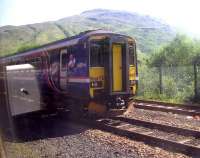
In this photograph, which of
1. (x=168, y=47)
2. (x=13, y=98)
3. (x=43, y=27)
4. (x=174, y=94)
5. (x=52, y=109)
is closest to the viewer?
(x=52, y=109)

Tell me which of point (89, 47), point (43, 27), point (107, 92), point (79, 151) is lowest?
point (79, 151)

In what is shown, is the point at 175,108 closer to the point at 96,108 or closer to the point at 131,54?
the point at 131,54

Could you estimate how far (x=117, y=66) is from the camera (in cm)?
1142

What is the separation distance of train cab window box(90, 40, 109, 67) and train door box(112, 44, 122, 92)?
11.1 inches

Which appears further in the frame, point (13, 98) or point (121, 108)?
point (13, 98)

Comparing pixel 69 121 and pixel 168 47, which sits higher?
pixel 168 47

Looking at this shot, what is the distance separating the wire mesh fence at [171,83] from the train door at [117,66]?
5.79 metres

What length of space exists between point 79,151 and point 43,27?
34724mm

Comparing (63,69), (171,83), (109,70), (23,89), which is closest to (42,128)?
(63,69)

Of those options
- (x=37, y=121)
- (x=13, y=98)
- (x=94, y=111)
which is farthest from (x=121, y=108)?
(x=13, y=98)

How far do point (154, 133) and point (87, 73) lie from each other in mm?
2643

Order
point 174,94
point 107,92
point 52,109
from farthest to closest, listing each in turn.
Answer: point 174,94 < point 52,109 < point 107,92

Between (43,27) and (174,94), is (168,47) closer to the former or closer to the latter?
(174,94)

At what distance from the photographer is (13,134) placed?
1033 cm
